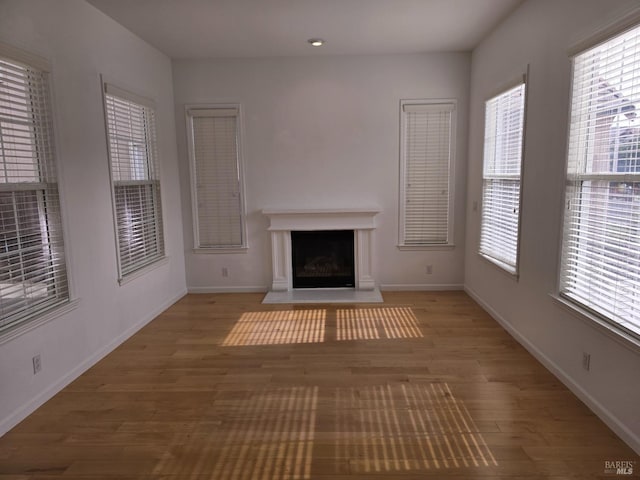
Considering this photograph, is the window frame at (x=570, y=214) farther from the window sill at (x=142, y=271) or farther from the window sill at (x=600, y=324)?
the window sill at (x=142, y=271)

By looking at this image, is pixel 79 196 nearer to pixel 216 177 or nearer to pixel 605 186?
pixel 216 177

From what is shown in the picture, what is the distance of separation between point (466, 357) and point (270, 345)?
160cm

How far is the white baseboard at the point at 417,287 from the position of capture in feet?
17.4

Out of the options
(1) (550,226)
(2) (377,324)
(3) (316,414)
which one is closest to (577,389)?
(1) (550,226)

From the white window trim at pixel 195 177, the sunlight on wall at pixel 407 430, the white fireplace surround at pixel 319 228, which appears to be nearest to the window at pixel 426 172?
the white fireplace surround at pixel 319 228

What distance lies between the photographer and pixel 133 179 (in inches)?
162

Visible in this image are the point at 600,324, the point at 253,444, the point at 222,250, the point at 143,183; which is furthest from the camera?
the point at 222,250

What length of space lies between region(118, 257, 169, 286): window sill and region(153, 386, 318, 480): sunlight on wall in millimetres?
1760

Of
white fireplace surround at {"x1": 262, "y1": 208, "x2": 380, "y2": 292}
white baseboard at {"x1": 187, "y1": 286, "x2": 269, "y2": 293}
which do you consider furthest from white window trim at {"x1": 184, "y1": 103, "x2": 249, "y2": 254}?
white baseboard at {"x1": 187, "y1": 286, "x2": 269, "y2": 293}

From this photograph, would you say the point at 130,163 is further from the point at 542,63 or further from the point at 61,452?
the point at 542,63

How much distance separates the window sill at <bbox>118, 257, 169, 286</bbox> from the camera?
386 centimetres

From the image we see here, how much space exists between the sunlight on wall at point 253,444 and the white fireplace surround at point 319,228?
8.26 ft

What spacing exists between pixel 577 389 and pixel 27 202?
367cm

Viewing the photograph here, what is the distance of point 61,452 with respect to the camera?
7.52 feet
